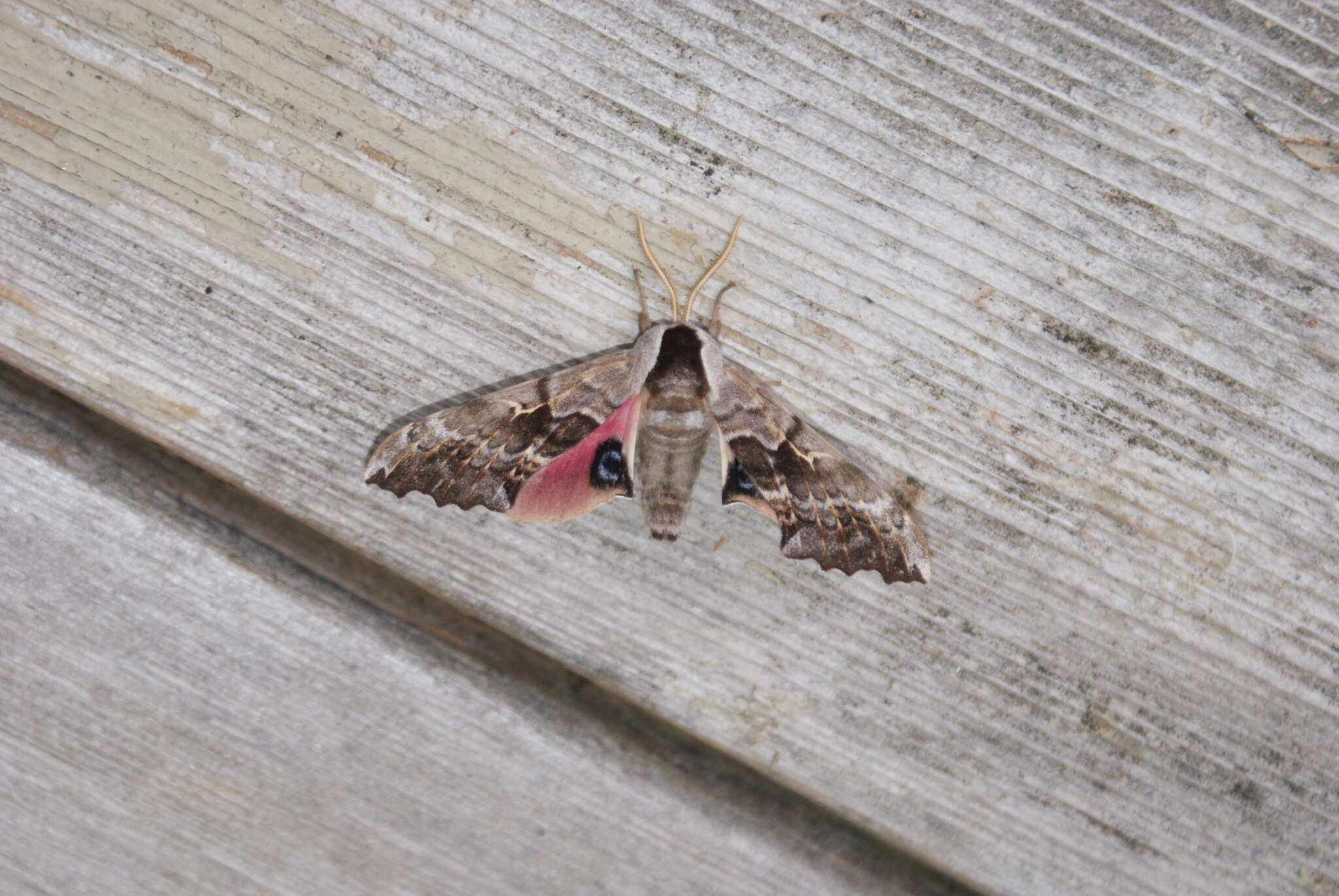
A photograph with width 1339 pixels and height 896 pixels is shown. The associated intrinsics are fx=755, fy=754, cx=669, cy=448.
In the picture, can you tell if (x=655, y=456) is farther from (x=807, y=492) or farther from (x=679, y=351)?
(x=807, y=492)

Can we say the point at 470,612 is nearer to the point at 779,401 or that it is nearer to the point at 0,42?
the point at 779,401

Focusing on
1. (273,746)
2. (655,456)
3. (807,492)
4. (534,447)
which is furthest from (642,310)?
(273,746)

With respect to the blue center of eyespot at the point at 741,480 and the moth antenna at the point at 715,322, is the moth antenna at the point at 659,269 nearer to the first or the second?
the moth antenna at the point at 715,322

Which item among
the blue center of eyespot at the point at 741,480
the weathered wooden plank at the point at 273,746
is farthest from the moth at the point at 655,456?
the weathered wooden plank at the point at 273,746

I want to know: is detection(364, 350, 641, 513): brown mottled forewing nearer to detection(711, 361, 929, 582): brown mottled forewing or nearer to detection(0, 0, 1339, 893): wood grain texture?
detection(0, 0, 1339, 893): wood grain texture

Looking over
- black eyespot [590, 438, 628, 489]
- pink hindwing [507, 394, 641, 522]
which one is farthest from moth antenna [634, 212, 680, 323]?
black eyespot [590, 438, 628, 489]
